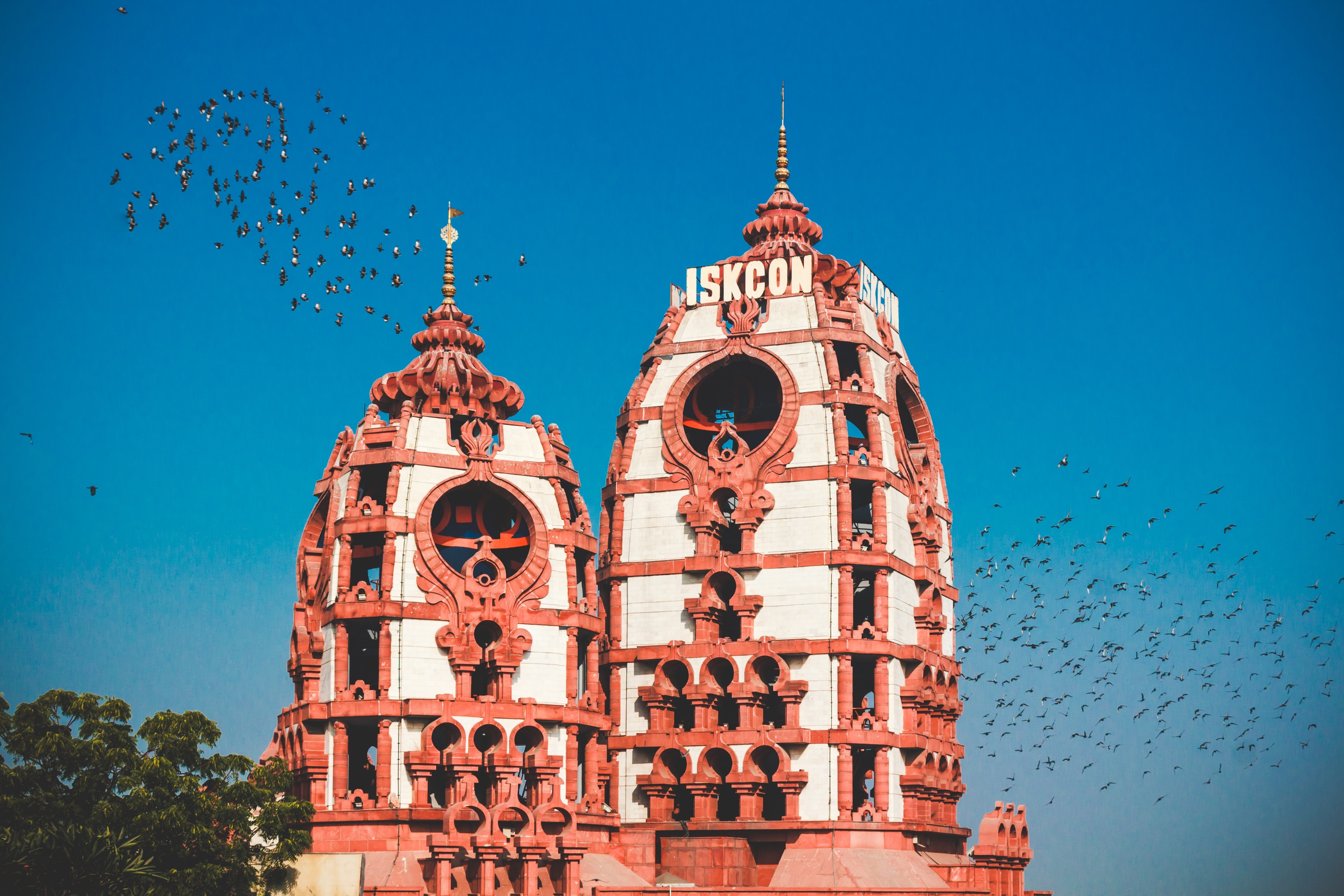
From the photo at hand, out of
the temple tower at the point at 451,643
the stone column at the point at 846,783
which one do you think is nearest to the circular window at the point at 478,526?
the temple tower at the point at 451,643

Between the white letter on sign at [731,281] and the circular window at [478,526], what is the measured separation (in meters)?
15.5

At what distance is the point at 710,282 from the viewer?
3620 inches

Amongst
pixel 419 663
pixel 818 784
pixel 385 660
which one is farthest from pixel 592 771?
pixel 385 660

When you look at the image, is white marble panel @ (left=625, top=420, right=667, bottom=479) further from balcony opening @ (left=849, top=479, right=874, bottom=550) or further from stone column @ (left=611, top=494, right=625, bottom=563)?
balcony opening @ (left=849, top=479, right=874, bottom=550)

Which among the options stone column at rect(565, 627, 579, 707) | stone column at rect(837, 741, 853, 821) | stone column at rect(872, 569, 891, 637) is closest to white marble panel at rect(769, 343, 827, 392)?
stone column at rect(872, 569, 891, 637)

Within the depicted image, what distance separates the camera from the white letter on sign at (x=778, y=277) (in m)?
90.6

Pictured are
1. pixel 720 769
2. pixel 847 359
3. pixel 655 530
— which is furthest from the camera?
pixel 847 359

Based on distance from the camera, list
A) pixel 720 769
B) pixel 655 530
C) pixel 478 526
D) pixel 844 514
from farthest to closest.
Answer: pixel 655 530
pixel 844 514
pixel 720 769
pixel 478 526

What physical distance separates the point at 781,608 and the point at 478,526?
13634mm

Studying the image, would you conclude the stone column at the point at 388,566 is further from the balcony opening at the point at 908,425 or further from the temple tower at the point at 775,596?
the balcony opening at the point at 908,425

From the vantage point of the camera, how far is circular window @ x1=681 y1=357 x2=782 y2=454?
91188 mm

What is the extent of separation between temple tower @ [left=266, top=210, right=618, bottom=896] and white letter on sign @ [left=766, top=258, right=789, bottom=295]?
13729mm

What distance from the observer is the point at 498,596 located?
259 feet

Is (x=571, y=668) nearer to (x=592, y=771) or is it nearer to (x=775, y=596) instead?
(x=592, y=771)
